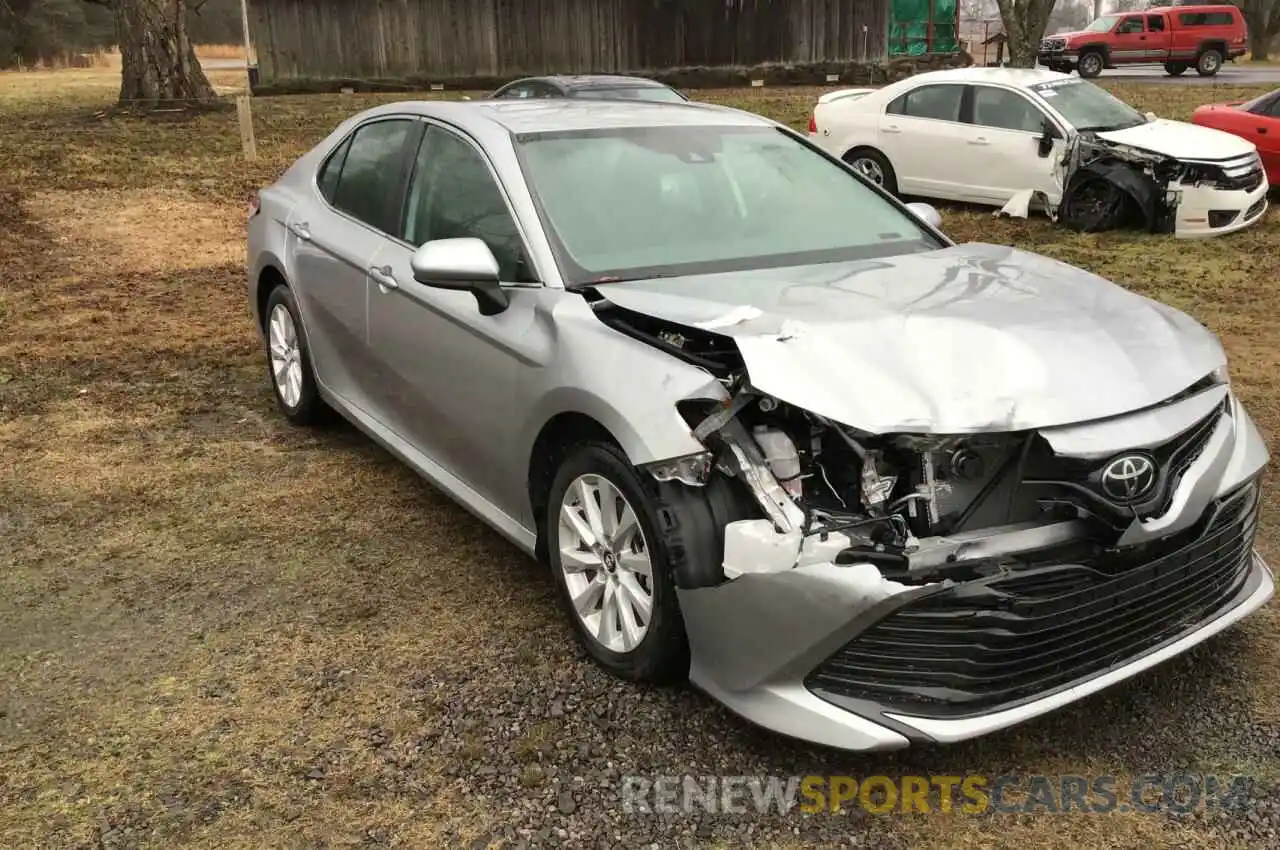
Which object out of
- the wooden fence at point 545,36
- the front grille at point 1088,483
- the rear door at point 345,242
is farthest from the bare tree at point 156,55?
the front grille at point 1088,483

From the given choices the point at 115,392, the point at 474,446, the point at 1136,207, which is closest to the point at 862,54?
the point at 1136,207

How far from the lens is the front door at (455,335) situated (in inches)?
143

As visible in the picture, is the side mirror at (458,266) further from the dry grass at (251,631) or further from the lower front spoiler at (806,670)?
the lower front spoiler at (806,670)

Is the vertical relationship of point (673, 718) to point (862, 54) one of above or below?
below

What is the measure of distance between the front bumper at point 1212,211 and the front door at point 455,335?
811 cm

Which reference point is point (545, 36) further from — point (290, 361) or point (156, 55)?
point (290, 361)

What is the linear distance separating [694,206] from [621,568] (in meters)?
1.44

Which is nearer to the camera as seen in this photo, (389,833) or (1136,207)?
(389,833)

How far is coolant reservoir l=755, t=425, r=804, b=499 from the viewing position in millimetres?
2875

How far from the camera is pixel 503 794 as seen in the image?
2.89 metres

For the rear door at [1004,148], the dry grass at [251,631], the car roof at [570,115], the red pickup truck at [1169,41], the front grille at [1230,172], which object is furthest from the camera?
the red pickup truck at [1169,41]

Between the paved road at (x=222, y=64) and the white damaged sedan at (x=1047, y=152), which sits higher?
the paved road at (x=222, y=64)

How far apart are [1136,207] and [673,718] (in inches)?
353

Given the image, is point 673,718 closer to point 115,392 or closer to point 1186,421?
point 1186,421
